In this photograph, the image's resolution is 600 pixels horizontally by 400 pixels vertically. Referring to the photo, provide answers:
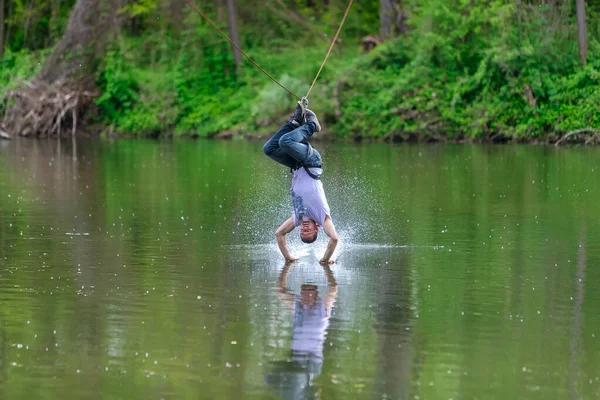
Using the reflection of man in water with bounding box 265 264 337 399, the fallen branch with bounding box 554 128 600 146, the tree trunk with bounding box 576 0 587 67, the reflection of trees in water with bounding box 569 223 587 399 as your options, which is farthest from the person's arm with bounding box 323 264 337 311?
the tree trunk with bounding box 576 0 587 67

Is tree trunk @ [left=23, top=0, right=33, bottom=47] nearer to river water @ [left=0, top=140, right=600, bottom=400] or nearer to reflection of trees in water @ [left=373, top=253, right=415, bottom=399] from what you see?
river water @ [left=0, top=140, right=600, bottom=400]

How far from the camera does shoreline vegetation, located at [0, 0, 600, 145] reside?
39.3 meters

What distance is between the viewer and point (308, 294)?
1175 cm

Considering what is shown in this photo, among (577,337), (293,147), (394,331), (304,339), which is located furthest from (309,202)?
(577,337)

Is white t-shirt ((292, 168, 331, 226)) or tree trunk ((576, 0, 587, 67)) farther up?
tree trunk ((576, 0, 587, 67))

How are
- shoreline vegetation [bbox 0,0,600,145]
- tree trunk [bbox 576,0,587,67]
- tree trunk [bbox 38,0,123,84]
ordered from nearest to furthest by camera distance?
1. tree trunk [bbox 576,0,587,67]
2. shoreline vegetation [bbox 0,0,600,145]
3. tree trunk [bbox 38,0,123,84]

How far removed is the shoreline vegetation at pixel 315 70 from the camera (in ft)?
129

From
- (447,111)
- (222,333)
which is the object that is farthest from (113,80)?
(222,333)

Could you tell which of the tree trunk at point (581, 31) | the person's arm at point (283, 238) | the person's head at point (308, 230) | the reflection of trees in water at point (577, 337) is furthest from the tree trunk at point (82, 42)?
the reflection of trees in water at point (577, 337)

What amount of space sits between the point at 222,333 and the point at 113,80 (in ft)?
135

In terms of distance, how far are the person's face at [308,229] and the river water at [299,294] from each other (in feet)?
1.18

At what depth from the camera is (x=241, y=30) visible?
168ft

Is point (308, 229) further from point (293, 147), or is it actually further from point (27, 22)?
point (27, 22)

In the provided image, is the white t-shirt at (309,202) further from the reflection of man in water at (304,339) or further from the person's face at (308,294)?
the person's face at (308,294)
